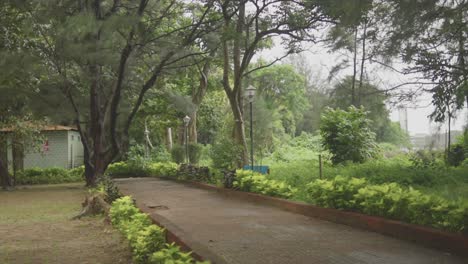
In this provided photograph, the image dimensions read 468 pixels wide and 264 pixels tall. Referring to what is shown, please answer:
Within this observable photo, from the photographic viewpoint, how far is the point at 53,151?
1117 inches

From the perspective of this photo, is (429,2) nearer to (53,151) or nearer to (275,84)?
(53,151)

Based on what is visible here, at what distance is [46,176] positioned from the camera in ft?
81.1

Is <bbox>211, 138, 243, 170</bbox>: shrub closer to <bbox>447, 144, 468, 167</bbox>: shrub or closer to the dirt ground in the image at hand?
the dirt ground

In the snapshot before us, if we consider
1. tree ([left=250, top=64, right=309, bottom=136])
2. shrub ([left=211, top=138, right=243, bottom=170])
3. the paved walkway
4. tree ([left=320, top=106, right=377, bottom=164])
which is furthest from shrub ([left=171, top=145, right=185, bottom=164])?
the paved walkway

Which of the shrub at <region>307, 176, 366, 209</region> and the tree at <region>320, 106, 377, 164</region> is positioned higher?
the tree at <region>320, 106, 377, 164</region>

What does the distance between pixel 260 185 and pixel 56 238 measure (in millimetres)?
4493

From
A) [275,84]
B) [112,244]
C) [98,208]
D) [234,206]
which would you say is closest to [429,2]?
[112,244]

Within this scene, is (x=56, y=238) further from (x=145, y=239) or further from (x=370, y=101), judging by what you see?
(x=370, y=101)

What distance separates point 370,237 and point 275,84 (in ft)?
119

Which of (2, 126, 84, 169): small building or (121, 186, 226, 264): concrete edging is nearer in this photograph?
(121, 186, 226, 264): concrete edging

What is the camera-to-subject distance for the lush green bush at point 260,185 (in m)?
10.1

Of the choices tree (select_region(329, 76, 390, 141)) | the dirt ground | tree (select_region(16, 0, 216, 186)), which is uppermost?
tree (select_region(16, 0, 216, 186))

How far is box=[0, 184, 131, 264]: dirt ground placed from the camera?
6613mm

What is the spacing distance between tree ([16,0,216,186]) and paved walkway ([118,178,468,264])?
172 inches
